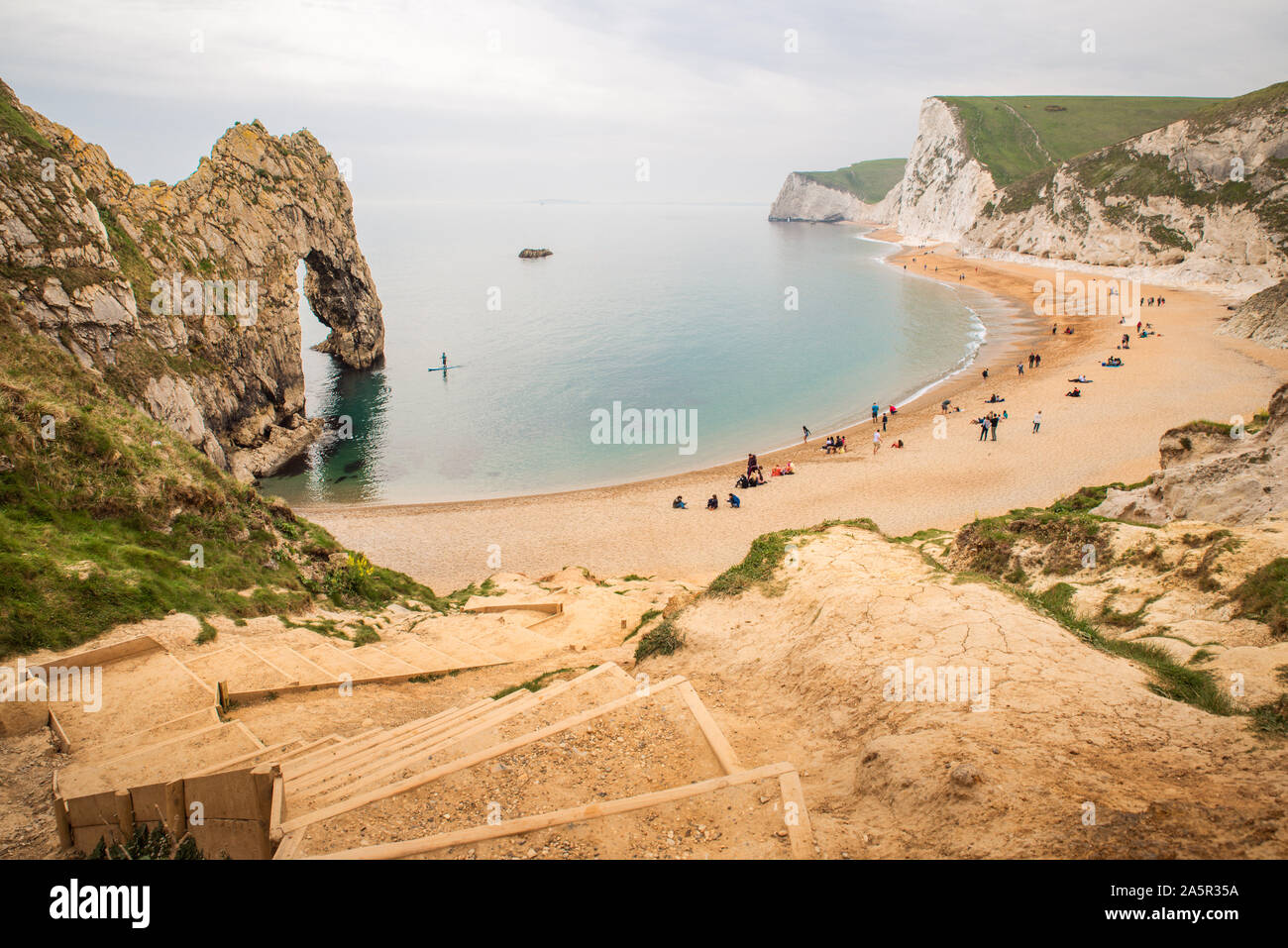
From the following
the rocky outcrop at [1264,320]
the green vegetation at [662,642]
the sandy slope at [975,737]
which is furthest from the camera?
the rocky outcrop at [1264,320]

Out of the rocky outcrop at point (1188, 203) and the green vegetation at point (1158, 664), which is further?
the rocky outcrop at point (1188, 203)

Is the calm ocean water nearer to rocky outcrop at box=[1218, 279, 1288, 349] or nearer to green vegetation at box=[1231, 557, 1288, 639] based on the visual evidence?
rocky outcrop at box=[1218, 279, 1288, 349]

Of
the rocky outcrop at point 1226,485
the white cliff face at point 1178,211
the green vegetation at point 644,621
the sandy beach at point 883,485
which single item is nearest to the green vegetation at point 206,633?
the green vegetation at point 644,621

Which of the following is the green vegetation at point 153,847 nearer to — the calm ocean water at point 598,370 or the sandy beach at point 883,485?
the sandy beach at point 883,485
